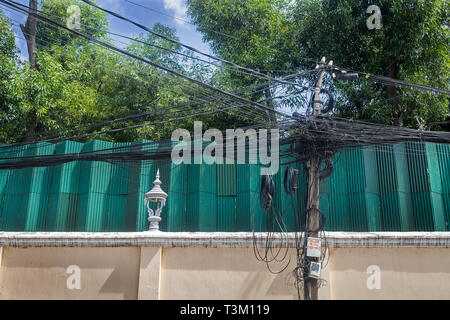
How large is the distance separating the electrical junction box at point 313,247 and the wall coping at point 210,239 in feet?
1.77

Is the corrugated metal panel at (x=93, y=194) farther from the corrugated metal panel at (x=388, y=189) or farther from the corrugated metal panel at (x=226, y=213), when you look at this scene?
the corrugated metal panel at (x=388, y=189)

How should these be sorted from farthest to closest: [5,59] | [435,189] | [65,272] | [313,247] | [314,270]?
1. [5,59]
2. [435,189]
3. [65,272]
4. [313,247]
5. [314,270]

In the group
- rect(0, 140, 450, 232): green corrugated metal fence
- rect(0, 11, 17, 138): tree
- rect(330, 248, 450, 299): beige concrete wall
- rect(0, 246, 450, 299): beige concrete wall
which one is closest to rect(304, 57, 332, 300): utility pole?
rect(0, 246, 450, 299): beige concrete wall

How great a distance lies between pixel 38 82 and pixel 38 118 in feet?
3.82

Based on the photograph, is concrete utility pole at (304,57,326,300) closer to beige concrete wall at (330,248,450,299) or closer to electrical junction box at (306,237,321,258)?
electrical junction box at (306,237,321,258)

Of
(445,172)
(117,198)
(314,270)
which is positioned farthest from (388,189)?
(117,198)

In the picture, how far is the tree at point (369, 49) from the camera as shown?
13.5m

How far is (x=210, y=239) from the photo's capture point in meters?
8.08

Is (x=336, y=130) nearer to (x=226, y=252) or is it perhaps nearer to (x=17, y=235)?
(x=226, y=252)

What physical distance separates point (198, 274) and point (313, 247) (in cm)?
213

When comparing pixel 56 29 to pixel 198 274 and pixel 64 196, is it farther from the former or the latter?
pixel 198 274
